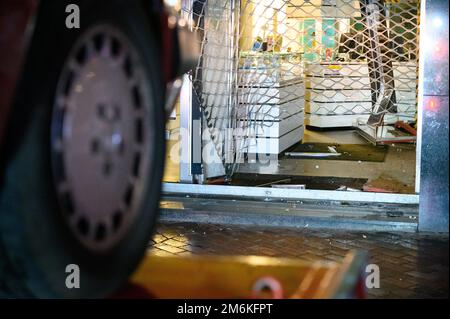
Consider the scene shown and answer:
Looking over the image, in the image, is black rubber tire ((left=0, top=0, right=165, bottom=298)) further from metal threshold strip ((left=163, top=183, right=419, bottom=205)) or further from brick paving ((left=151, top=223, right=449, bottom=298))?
metal threshold strip ((left=163, top=183, right=419, bottom=205))

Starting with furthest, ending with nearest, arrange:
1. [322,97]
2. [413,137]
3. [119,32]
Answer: [322,97], [413,137], [119,32]

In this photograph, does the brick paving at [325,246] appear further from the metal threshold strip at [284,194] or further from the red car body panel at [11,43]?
the red car body panel at [11,43]

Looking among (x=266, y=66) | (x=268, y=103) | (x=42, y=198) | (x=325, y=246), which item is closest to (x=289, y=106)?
(x=268, y=103)

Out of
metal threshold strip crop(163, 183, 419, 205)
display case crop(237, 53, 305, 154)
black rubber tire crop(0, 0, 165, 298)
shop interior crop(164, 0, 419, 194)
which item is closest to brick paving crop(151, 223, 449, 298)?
metal threshold strip crop(163, 183, 419, 205)

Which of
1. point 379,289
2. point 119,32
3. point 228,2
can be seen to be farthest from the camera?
point 228,2

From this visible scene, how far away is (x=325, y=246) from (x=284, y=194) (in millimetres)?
1149

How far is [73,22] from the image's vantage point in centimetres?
182

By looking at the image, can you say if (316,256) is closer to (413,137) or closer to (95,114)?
(95,114)

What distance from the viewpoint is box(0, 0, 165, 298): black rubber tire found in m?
1.68

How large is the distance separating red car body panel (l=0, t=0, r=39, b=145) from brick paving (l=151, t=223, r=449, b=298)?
3.23 m

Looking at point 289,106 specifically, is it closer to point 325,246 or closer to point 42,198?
point 325,246

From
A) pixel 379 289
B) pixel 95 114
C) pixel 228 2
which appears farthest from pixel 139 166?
pixel 228 2

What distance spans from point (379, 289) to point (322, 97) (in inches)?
337

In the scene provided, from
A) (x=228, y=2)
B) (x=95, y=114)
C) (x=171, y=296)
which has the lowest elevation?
(x=171, y=296)
